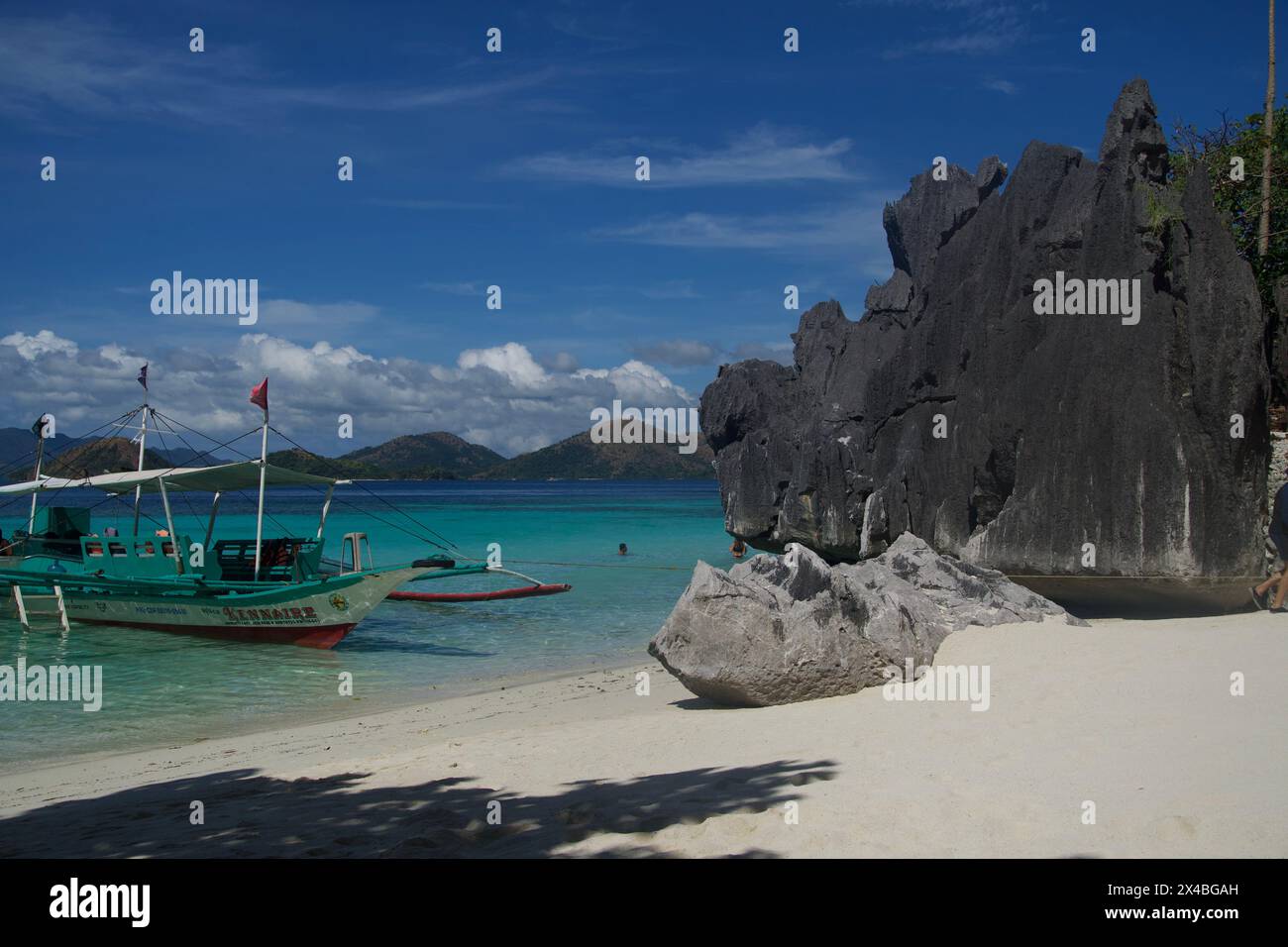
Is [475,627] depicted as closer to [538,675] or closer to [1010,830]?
[538,675]

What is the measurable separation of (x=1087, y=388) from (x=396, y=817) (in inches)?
636

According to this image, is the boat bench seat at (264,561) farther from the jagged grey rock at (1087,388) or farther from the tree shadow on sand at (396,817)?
the jagged grey rock at (1087,388)

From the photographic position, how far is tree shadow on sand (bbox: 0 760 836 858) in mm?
5777

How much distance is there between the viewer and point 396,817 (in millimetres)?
6641

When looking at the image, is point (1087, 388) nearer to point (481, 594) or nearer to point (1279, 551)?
point (1279, 551)

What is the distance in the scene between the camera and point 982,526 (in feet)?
70.7

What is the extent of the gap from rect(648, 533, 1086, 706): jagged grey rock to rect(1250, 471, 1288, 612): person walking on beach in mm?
6887

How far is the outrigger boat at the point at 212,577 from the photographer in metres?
21.0

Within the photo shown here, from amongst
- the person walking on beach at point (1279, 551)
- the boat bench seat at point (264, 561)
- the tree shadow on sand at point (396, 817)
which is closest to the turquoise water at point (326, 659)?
the boat bench seat at point (264, 561)

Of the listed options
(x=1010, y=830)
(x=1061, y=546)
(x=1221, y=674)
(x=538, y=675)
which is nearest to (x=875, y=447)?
(x=1061, y=546)

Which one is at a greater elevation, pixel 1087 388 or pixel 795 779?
pixel 1087 388

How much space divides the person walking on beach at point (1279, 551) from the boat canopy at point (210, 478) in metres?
18.0

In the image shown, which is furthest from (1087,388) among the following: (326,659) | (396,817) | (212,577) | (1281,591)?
(212,577)
